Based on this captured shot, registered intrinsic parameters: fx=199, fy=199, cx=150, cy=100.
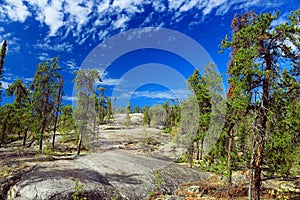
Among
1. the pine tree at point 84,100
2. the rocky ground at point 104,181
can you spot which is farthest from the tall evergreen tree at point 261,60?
the pine tree at point 84,100

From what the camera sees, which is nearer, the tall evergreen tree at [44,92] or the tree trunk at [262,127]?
the tree trunk at [262,127]

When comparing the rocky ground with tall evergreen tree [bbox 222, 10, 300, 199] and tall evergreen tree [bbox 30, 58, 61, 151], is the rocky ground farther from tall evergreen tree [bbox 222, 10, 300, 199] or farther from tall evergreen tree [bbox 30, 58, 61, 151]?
tall evergreen tree [bbox 30, 58, 61, 151]

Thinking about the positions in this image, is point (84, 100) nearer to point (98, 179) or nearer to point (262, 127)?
point (98, 179)

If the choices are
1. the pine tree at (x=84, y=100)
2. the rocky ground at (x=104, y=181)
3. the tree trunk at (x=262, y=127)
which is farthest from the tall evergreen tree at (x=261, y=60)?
the pine tree at (x=84, y=100)

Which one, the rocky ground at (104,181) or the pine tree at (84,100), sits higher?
the pine tree at (84,100)

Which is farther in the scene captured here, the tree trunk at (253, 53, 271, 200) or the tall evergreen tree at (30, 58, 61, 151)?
the tall evergreen tree at (30, 58, 61, 151)

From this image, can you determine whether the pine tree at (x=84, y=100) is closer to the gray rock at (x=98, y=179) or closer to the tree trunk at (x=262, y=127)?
the gray rock at (x=98, y=179)

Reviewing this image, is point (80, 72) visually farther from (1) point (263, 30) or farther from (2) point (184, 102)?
(1) point (263, 30)

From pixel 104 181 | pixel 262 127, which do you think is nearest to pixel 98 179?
pixel 104 181

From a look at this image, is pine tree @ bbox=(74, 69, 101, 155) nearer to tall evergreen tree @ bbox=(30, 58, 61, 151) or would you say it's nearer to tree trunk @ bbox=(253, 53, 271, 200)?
tall evergreen tree @ bbox=(30, 58, 61, 151)

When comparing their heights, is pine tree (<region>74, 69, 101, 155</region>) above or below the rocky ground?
above

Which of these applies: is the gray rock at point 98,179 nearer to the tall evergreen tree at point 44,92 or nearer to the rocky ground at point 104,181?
the rocky ground at point 104,181

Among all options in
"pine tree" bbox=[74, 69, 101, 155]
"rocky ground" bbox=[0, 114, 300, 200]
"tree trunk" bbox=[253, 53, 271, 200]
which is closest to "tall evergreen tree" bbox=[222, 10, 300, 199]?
"tree trunk" bbox=[253, 53, 271, 200]

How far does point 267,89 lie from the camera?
28.8 feet
